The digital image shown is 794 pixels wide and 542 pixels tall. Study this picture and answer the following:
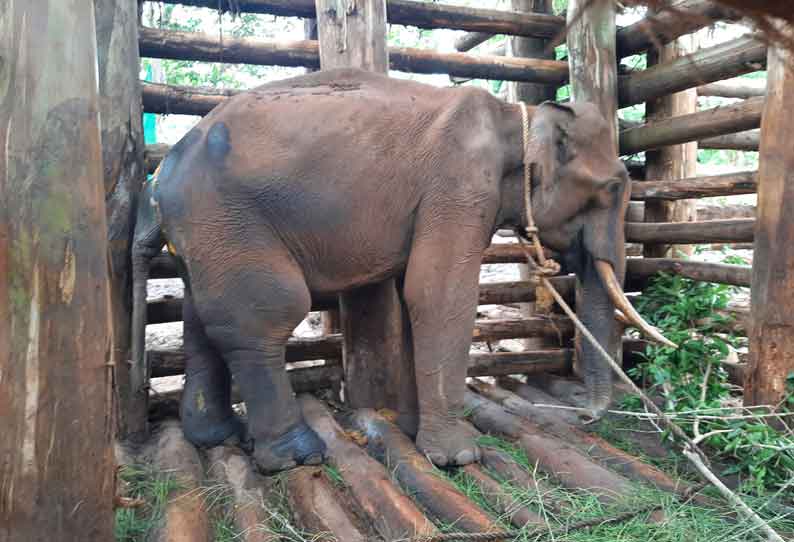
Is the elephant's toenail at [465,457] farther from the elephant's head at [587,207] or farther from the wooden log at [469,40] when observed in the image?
the wooden log at [469,40]

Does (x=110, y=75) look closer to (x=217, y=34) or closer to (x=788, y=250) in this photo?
(x=217, y=34)

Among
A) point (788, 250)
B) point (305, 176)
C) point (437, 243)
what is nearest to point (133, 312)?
point (305, 176)

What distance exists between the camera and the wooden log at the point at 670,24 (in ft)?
3.42

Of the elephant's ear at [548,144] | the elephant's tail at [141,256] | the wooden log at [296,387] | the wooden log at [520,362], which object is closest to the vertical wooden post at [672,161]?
the wooden log at [520,362]

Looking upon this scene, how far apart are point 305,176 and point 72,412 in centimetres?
159

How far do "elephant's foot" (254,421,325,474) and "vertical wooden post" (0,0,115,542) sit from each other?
3.73 feet

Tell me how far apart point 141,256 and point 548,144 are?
212 centimetres

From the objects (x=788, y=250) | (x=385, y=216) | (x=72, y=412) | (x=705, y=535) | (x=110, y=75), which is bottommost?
(x=705, y=535)

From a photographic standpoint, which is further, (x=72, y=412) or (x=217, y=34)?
(x=217, y=34)

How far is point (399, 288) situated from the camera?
12.7ft

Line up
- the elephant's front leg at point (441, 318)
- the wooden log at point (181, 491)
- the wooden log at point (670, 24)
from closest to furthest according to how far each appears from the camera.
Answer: the wooden log at point (670, 24), the wooden log at point (181, 491), the elephant's front leg at point (441, 318)

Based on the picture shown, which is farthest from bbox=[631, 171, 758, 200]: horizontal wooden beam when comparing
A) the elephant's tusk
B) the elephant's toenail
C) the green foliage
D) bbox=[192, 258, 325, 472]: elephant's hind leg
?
bbox=[192, 258, 325, 472]: elephant's hind leg

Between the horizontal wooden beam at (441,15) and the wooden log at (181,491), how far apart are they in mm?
2467

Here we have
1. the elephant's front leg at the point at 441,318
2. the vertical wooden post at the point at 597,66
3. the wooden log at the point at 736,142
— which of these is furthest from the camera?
the wooden log at the point at 736,142
